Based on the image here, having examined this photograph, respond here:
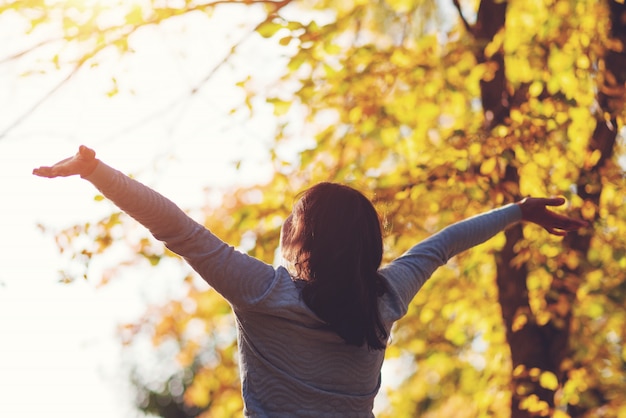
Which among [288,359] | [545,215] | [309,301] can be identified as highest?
[309,301]

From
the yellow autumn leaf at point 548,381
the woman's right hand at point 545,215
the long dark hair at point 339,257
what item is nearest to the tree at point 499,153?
the yellow autumn leaf at point 548,381

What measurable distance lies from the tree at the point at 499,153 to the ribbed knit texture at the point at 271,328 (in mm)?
2426

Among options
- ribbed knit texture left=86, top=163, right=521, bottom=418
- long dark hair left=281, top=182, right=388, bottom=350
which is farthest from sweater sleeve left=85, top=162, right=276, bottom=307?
long dark hair left=281, top=182, right=388, bottom=350

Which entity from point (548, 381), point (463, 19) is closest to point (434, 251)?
point (548, 381)

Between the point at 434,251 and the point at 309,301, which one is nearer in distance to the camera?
the point at 309,301

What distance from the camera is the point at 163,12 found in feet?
15.7

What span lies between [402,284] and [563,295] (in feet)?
10.3

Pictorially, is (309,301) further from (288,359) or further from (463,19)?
(463,19)

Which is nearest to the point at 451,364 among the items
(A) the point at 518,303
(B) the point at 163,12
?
(A) the point at 518,303

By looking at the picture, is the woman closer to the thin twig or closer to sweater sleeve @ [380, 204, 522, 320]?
sweater sleeve @ [380, 204, 522, 320]

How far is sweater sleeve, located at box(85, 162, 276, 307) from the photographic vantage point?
81.2 inches

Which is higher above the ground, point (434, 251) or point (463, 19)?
point (434, 251)

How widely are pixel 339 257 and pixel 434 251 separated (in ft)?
1.77

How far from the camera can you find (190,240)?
2146mm
